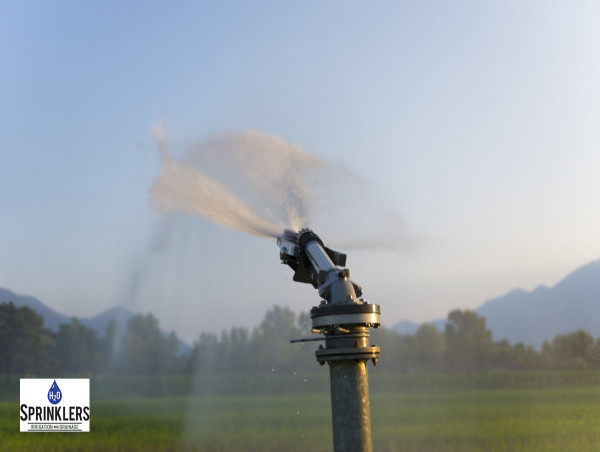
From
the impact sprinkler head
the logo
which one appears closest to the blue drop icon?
the logo

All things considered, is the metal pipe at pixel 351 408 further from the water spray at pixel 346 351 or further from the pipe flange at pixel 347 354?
the pipe flange at pixel 347 354

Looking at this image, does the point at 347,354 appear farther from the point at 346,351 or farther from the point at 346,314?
the point at 346,314

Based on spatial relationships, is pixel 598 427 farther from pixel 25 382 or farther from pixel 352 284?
pixel 25 382

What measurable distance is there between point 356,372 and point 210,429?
29.5ft

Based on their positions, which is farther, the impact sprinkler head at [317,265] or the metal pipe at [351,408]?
the impact sprinkler head at [317,265]

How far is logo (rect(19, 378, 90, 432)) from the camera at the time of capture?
13.1 m

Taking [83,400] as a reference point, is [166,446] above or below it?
below

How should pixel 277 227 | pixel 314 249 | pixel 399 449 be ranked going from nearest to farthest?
1. pixel 314 249
2. pixel 277 227
3. pixel 399 449

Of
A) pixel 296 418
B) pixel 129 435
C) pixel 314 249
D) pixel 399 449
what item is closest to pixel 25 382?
pixel 129 435

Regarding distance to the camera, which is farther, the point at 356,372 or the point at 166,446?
the point at 166,446

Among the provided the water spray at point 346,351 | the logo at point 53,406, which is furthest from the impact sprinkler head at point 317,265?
the logo at point 53,406

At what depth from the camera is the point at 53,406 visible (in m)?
13.6

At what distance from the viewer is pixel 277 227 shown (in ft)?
23.7

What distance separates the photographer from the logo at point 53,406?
13.1 metres
